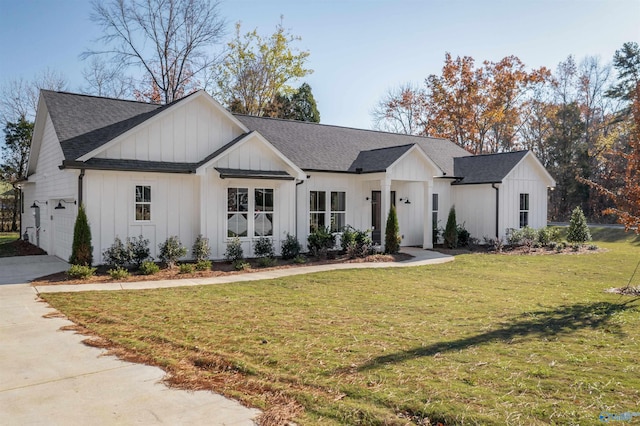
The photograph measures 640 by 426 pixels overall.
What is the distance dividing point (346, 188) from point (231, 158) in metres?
5.19

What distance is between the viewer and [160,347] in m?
5.70

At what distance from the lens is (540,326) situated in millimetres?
6859

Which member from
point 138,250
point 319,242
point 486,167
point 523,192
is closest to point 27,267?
point 138,250

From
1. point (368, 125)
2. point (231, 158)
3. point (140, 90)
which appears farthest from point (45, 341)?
point (368, 125)

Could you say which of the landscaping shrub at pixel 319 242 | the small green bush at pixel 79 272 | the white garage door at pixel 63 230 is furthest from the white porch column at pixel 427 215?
the white garage door at pixel 63 230

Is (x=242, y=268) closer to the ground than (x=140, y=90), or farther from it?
→ closer to the ground

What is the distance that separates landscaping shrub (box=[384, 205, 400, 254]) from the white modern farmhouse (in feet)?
1.76

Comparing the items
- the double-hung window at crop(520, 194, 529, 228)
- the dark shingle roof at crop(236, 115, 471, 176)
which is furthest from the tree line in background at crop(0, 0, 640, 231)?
the dark shingle roof at crop(236, 115, 471, 176)

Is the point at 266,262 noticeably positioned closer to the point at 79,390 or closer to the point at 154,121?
the point at 154,121

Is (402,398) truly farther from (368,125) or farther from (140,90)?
(368,125)

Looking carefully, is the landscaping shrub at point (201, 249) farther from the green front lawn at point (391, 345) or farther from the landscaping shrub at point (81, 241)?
the green front lawn at point (391, 345)

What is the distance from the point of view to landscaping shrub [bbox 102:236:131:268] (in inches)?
477

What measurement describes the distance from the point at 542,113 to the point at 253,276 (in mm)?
36128

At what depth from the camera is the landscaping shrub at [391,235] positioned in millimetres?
16500
